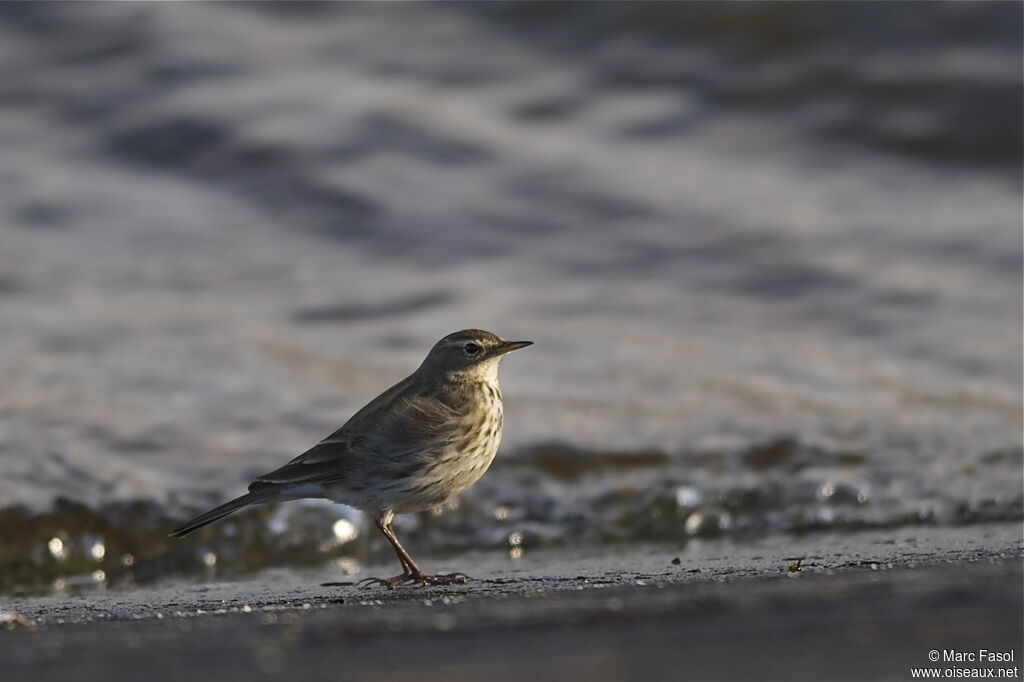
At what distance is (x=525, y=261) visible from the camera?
42.2 ft

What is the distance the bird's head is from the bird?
216 millimetres

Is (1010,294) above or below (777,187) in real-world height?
below

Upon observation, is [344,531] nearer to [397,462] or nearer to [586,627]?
[397,462]

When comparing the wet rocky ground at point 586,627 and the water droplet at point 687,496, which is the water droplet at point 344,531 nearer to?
the water droplet at point 687,496

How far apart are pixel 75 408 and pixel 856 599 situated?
6705 mm

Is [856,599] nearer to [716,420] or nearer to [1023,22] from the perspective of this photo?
[716,420]

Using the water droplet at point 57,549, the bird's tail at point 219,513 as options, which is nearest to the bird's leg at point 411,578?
the bird's tail at point 219,513

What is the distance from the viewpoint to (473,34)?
1661cm

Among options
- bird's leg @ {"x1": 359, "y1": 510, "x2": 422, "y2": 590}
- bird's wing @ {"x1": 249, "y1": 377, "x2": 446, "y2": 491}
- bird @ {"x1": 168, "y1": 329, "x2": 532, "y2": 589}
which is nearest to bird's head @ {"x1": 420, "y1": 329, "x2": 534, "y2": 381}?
bird @ {"x1": 168, "y1": 329, "x2": 532, "y2": 589}

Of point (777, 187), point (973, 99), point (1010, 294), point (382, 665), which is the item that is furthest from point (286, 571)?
point (973, 99)

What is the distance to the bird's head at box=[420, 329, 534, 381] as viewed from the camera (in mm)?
6984

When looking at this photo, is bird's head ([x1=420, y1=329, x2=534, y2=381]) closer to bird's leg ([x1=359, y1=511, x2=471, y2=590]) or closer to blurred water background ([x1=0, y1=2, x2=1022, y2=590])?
bird's leg ([x1=359, y1=511, x2=471, y2=590])

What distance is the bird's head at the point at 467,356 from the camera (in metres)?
6.98

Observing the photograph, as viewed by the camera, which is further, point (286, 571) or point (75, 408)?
point (75, 408)
